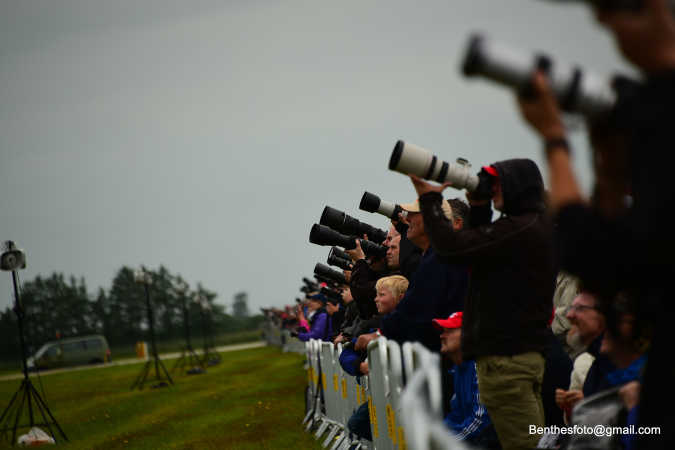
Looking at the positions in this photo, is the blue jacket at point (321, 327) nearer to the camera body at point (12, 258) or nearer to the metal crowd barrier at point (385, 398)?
the metal crowd barrier at point (385, 398)

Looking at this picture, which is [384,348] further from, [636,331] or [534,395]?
[636,331]

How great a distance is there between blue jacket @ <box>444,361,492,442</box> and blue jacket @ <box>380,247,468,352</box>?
240 mm

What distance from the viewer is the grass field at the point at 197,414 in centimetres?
1000

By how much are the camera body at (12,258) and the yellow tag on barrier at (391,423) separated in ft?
35.7

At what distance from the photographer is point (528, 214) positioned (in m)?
3.59

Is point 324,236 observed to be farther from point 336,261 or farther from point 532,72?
point 532,72

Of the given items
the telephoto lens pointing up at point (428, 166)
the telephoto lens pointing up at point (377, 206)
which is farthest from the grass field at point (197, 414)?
the telephoto lens pointing up at point (428, 166)

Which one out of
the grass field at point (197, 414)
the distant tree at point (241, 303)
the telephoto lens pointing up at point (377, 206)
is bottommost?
the distant tree at point (241, 303)

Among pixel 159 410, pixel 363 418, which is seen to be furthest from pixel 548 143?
pixel 159 410

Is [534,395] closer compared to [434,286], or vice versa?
[534,395]

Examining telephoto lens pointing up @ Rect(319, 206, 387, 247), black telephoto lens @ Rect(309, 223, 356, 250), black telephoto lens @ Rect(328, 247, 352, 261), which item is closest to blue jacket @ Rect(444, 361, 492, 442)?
telephoto lens pointing up @ Rect(319, 206, 387, 247)

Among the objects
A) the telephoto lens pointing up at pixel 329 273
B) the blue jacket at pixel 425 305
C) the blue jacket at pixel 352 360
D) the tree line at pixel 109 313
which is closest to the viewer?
the blue jacket at pixel 425 305

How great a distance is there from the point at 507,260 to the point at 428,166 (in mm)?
642

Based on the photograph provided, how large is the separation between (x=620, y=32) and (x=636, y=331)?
3.33 ft
